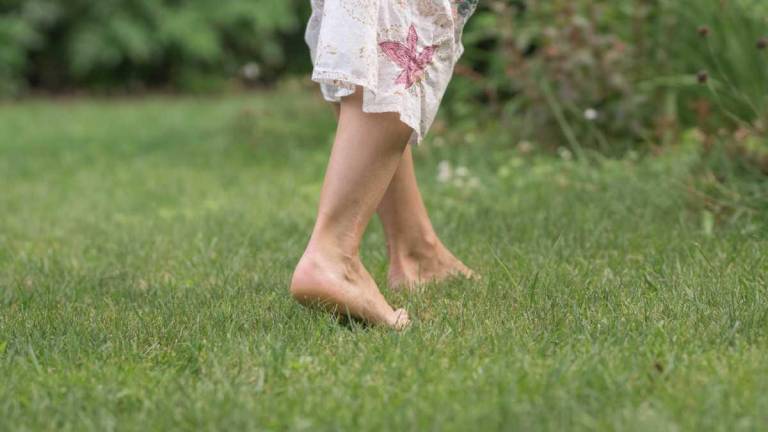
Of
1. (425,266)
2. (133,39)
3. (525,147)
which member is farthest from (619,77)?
(133,39)

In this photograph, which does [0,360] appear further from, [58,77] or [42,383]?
[58,77]

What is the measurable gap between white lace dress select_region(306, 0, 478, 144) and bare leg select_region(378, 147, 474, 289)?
0.37 metres

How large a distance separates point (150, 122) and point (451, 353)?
6.77 metres

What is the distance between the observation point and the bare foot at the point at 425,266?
2.44 m

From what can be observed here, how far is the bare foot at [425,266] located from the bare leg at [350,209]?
15.5 inches

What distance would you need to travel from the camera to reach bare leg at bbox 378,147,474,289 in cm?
242

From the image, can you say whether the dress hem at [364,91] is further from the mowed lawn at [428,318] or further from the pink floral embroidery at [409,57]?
the mowed lawn at [428,318]

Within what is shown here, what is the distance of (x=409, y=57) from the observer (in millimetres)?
1966

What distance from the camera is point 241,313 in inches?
83.8

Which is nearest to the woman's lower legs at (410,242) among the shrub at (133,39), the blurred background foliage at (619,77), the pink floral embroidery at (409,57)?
the pink floral embroidery at (409,57)

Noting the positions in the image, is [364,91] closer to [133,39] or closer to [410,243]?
[410,243]

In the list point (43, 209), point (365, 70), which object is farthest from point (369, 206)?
point (43, 209)

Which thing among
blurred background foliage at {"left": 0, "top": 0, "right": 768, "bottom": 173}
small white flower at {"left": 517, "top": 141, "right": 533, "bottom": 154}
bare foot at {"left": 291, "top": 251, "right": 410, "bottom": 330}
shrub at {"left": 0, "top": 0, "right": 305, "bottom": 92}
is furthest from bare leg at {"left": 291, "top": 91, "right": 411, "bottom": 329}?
shrub at {"left": 0, "top": 0, "right": 305, "bottom": 92}

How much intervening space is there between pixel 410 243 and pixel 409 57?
2.02 feet
